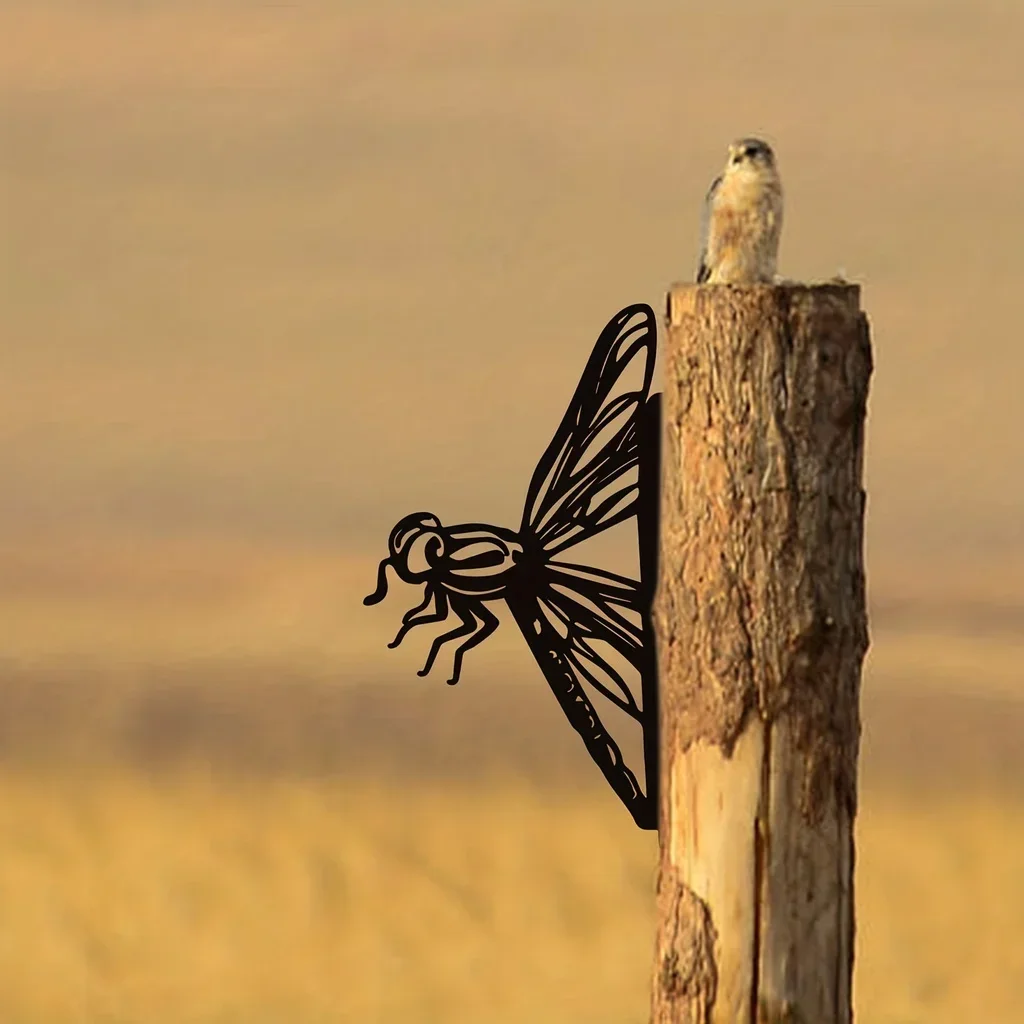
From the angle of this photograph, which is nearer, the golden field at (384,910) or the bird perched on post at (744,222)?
the bird perched on post at (744,222)

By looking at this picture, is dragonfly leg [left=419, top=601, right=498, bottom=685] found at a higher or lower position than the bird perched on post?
lower

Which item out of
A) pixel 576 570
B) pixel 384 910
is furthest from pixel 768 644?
pixel 384 910

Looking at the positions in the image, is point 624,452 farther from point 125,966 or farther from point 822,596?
point 125,966

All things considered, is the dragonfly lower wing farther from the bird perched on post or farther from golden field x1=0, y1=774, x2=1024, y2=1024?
golden field x1=0, y1=774, x2=1024, y2=1024

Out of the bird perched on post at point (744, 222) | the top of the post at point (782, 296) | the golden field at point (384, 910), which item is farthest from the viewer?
the golden field at point (384, 910)

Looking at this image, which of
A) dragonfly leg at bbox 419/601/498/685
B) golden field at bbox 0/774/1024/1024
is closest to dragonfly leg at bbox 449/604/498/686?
dragonfly leg at bbox 419/601/498/685

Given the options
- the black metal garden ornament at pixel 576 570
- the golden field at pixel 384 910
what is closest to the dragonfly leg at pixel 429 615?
the black metal garden ornament at pixel 576 570

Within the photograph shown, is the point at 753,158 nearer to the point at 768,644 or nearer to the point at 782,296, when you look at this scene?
the point at 782,296

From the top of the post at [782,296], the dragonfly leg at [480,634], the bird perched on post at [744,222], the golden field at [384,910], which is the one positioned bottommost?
the golden field at [384,910]

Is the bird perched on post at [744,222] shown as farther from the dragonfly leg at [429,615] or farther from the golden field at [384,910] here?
the golden field at [384,910]
